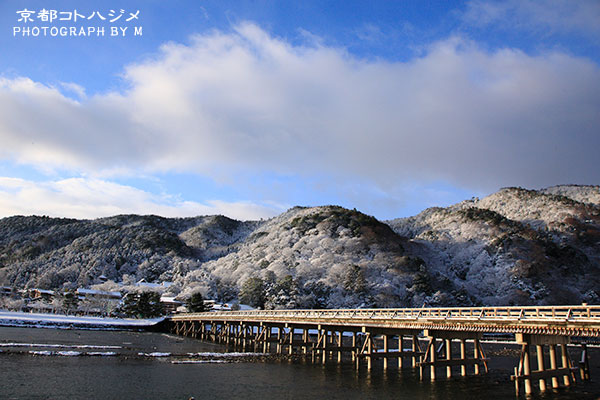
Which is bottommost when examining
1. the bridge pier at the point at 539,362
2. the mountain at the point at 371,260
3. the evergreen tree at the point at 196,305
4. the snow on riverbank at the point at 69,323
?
the snow on riverbank at the point at 69,323

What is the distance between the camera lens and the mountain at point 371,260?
86000 millimetres

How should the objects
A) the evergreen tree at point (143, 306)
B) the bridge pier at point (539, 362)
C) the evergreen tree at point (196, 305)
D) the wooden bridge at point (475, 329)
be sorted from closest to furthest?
the wooden bridge at point (475, 329), the bridge pier at point (539, 362), the evergreen tree at point (196, 305), the evergreen tree at point (143, 306)

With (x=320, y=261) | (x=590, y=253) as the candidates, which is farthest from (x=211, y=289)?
(x=590, y=253)

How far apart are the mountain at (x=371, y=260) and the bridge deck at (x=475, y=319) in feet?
154

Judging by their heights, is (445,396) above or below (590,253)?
below

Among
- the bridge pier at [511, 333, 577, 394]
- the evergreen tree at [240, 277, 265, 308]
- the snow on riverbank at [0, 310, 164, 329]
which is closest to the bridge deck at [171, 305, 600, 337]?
the bridge pier at [511, 333, 577, 394]

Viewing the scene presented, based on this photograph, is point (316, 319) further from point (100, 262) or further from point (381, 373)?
point (100, 262)

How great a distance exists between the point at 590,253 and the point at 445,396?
4210 inches

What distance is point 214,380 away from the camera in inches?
907

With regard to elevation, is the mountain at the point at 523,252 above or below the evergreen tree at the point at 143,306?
above

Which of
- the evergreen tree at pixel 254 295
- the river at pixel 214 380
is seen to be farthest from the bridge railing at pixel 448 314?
the evergreen tree at pixel 254 295

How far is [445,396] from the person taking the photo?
797 inches

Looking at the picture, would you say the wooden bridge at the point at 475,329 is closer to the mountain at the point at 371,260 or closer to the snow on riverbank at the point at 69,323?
the snow on riverbank at the point at 69,323

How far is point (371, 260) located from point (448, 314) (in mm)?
76353
